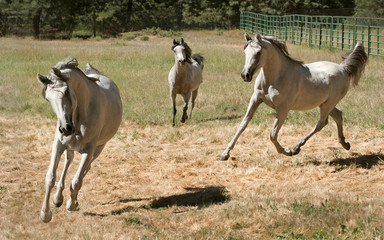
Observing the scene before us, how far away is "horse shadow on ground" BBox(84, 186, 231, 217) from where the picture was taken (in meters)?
6.98

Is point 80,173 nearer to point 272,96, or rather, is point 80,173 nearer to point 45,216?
point 45,216

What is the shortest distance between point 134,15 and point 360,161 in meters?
40.4

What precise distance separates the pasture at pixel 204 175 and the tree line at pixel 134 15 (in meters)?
29.8

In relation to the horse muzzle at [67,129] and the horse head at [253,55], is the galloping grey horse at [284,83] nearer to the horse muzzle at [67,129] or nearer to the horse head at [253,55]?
the horse head at [253,55]

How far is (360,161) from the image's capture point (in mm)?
8664

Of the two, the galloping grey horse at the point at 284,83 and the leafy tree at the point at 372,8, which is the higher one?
the galloping grey horse at the point at 284,83

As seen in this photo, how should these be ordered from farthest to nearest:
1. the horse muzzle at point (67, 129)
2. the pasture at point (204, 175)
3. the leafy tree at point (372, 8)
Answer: the leafy tree at point (372, 8)
the pasture at point (204, 175)
the horse muzzle at point (67, 129)

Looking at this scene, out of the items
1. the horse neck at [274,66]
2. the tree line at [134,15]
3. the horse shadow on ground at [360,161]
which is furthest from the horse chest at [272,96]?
the tree line at [134,15]

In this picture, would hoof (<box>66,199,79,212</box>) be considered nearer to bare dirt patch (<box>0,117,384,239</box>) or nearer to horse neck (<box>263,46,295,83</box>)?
bare dirt patch (<box>0,117,384,239</box>)

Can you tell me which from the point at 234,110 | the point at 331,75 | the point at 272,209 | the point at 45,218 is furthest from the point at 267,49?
the point at 234,110

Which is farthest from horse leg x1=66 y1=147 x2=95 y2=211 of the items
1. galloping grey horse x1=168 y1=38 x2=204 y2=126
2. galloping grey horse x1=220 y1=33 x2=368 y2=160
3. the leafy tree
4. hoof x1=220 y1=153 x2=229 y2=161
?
the leafy tree

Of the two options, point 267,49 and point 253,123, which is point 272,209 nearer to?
point 267,49

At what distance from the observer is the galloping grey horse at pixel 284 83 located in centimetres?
807

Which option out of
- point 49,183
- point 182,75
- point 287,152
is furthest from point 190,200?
point 182,75
